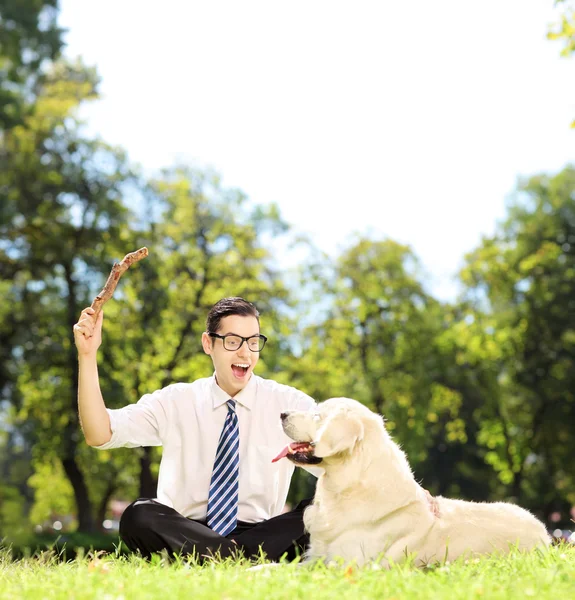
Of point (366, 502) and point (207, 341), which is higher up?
point (207, 341)

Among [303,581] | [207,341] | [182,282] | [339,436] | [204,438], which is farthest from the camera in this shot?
[182,282]

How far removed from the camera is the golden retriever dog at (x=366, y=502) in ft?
15.8

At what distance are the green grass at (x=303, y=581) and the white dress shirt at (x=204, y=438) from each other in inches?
38.2

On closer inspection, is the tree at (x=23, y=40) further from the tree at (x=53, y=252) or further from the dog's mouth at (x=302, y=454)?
the dog's mouth at (x=302, y=454)

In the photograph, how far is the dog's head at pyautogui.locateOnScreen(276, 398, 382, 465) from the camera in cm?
482

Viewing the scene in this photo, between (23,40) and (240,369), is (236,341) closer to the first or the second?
(240,369)

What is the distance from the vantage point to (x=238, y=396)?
590cm

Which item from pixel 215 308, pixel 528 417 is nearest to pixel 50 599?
pixel 215 308

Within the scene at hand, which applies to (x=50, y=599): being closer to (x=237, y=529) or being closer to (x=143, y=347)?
(x=237, y=529)

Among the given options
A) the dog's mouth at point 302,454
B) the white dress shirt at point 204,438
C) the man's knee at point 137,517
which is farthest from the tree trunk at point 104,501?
the dog's mouth at point 302,454

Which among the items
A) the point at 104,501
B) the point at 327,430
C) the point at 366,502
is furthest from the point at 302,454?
the point at 104,501

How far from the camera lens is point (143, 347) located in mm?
25453

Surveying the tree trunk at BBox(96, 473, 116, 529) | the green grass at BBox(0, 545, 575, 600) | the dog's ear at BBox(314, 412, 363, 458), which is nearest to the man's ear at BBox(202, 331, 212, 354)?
the dog's ear at BBox(314, 412, 363, 458)

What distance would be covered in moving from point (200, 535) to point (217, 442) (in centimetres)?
77
